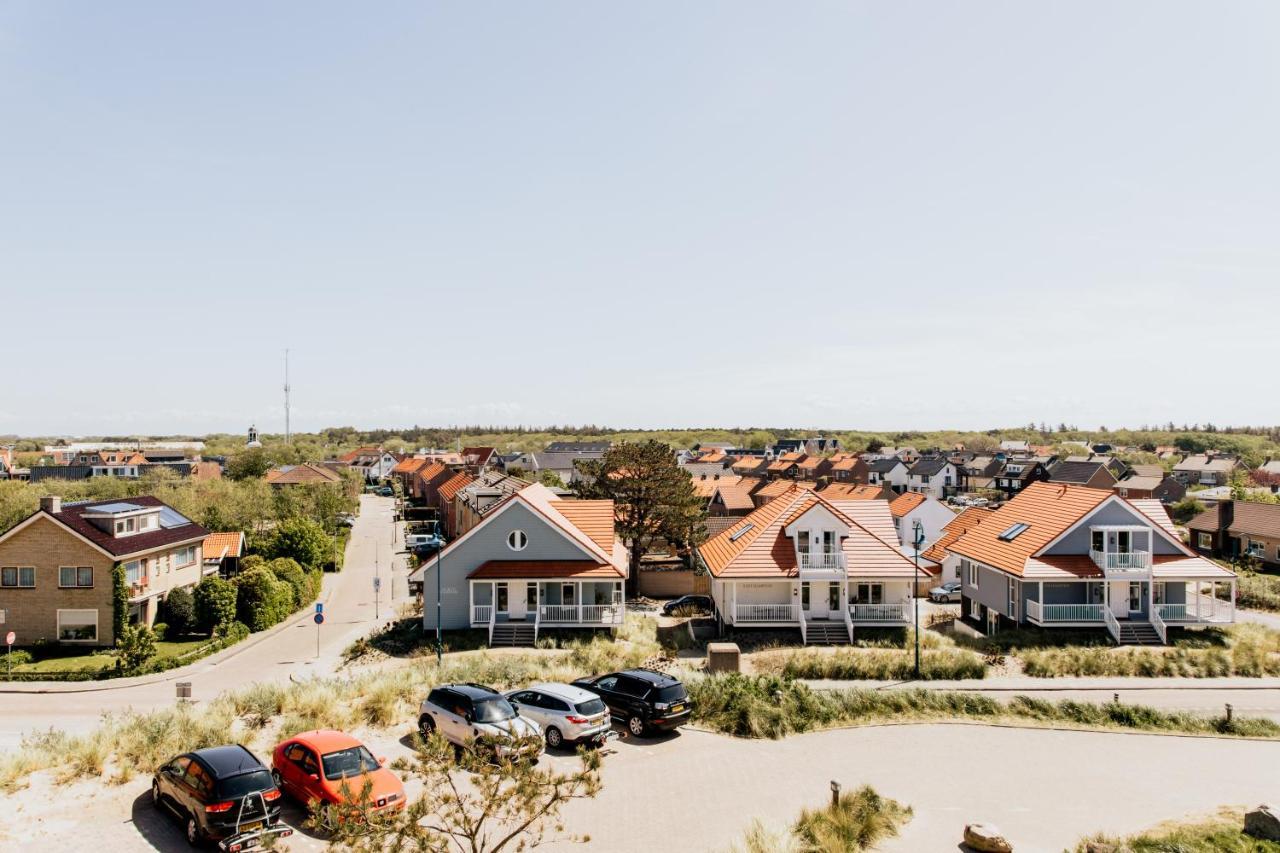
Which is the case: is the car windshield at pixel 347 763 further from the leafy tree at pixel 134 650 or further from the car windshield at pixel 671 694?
the leafy tree at pixel 134 650

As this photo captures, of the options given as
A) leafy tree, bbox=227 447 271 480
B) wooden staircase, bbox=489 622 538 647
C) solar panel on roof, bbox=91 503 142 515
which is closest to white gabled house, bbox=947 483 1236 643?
wooden staircase, bbox=489 622 538 647

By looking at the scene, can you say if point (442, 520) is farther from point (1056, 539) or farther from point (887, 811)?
point (887, 811)

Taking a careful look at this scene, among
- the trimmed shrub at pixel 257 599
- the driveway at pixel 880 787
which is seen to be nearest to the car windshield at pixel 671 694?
the driveway at pixel 880 787

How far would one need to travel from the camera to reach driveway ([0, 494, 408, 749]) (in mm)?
25828

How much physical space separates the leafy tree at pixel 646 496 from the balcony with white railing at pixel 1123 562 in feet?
69.2

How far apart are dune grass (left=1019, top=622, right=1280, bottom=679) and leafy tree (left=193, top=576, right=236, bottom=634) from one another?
3480 centimetres

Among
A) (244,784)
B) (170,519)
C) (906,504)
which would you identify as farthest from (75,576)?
(906,504)

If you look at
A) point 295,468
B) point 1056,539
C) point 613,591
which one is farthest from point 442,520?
point 1056,539

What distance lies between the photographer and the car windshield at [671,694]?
20.7m

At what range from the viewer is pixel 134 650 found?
1227 inches

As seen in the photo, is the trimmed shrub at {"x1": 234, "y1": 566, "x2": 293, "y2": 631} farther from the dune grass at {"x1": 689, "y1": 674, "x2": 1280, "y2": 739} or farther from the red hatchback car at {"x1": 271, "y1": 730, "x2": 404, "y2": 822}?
the dune grass at {"x1": 689, "y1": 674, "x2": 1280, "y2": 739}

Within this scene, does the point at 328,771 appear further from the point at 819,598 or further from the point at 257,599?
the point at 257,599

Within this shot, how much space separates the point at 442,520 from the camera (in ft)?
238

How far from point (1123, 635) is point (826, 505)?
13421 millimetres
